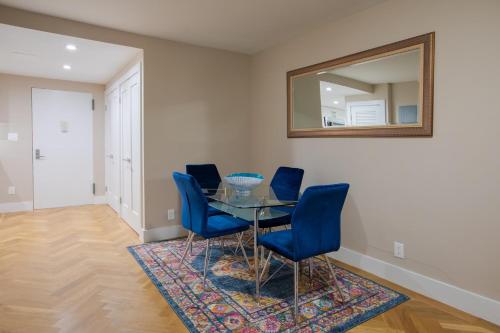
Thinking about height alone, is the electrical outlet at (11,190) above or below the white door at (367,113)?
below

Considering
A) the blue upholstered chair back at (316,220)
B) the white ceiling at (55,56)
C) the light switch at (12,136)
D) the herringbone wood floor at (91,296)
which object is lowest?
the herringbone wood floor at (91,296)

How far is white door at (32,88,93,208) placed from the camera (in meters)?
5.26

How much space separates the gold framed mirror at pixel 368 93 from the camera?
7.90 ft

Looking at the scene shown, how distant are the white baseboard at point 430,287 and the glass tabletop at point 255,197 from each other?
89 centimetres

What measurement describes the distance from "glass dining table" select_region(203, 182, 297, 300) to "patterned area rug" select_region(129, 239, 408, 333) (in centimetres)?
18

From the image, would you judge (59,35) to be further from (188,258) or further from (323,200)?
(323,200)

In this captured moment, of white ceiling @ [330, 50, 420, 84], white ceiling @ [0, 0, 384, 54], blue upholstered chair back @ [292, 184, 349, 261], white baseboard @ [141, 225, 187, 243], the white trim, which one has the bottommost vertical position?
white baseboard @ [141, 225, 187, 243]

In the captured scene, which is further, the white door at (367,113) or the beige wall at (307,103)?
the beige wall at (307,103)

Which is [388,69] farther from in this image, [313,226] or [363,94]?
[313,226]

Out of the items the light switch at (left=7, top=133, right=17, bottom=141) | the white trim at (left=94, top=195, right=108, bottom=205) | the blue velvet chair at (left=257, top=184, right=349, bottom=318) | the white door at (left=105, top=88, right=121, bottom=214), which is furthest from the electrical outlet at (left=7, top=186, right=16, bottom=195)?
the blue velvet chair at (left=257, top=184, right=349, bottom=318)

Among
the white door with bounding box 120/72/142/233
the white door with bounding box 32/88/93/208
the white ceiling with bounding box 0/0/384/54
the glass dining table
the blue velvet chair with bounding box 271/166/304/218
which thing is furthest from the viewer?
the white door with bounding box 32/88/93/208

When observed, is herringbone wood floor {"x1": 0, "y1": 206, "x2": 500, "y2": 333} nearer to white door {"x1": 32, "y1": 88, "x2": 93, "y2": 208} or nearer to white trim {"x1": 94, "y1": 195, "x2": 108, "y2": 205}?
white door {"x1": 32, "y1": 88, "x2": 93, "y2": 208}

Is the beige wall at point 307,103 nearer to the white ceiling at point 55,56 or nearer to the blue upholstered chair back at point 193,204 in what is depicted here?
the blue upholstered chair back at point 193,204

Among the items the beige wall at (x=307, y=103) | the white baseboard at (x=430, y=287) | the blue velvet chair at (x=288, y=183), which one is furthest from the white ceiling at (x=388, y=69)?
the white baseboard at (x=430, y=287)
